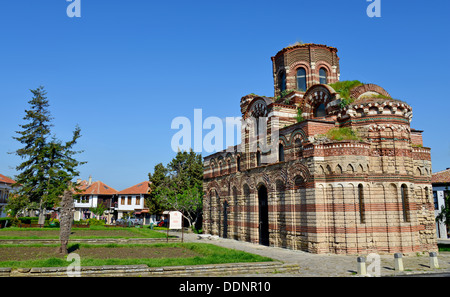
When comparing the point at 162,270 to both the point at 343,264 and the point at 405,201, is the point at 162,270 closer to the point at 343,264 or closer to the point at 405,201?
the point at 343,264

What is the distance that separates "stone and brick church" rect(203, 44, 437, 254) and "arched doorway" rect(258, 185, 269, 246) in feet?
0.23

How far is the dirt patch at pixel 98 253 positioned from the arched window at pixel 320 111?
1237 centimetres

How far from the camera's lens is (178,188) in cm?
4162

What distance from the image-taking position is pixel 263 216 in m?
22.5

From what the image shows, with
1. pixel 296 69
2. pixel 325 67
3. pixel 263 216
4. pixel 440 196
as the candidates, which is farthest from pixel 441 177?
pixel 263 216

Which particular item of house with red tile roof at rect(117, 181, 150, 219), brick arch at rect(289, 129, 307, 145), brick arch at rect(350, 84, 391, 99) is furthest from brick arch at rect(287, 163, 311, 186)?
house with red tile roof at rect(117, 181, 150, 219)

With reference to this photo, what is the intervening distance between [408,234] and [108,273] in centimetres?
1493

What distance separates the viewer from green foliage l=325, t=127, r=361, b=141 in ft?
59.2

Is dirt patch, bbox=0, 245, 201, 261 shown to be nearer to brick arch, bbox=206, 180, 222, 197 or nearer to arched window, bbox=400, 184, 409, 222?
brick arch, bbox=206, 180, 222, 197

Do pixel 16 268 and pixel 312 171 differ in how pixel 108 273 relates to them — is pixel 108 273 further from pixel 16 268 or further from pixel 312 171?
pixel 312 171

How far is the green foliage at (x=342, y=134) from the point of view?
18.0m

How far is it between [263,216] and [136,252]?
935 cm

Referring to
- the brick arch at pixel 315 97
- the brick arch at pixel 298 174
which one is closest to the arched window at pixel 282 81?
the brick arch at pixel 315 97

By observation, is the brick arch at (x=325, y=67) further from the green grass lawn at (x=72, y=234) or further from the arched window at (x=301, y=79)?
the green grass lawn at (x=72, y=234)
